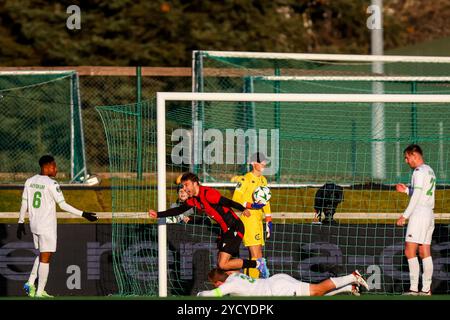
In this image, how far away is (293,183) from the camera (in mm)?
19547

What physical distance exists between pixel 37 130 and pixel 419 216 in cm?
922

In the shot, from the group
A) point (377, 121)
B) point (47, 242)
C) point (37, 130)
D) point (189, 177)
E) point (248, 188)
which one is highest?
point (377, 121)

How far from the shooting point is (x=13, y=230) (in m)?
17.0

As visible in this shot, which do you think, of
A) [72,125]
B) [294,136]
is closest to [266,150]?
[294,136]

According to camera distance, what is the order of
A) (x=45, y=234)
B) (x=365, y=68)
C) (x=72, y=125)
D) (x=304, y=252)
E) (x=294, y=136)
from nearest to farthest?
(x=45, y=234), (x=304, y=252), (x=294, y=136), (x=72, y=125), (x=365, y=68)

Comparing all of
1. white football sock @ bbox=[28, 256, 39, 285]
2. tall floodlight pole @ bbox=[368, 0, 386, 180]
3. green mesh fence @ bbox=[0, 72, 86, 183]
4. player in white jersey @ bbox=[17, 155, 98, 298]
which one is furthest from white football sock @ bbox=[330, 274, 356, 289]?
green mesh fence @ bbox=[0, 72, 86, 183]

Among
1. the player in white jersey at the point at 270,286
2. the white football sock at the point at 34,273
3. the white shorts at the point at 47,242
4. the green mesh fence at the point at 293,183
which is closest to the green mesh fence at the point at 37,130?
the green mesh fence at the point at 293,183

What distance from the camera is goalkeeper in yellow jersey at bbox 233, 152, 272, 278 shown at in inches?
650

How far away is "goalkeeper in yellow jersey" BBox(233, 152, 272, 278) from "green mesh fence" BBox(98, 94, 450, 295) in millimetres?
429

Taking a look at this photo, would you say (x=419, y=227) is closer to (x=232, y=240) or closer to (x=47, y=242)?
(x=232, y=240)

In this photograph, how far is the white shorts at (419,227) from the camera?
1530 cm

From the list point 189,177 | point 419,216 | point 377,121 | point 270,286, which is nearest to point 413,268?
point 419,216

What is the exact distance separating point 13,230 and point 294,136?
5237mm
